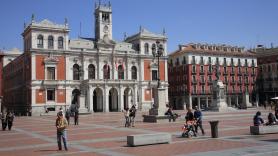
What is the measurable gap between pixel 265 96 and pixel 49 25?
59.1 m

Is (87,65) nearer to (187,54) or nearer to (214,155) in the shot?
(187,54)

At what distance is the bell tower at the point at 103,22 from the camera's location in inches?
3145

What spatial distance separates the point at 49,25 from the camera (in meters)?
70.8

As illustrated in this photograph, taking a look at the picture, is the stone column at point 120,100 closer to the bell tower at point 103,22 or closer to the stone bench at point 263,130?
the bell tower at point 103,22

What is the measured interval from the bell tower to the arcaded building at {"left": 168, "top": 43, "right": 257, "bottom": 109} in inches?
779

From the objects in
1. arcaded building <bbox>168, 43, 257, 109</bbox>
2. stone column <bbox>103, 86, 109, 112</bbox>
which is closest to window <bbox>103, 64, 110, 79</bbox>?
stone column <bbox>103, 86, 109, 112</bbox>

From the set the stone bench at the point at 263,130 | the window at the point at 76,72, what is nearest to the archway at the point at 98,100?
the window at the point at 76,72

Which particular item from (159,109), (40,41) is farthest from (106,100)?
(159,109)

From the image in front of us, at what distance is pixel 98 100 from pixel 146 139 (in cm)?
6005

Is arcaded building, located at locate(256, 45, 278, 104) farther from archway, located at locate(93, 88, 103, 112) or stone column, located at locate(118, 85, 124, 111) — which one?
archway, located at locate(93, 88, 103, 112)

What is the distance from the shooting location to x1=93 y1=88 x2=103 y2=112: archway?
246ft

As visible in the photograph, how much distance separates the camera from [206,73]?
298 feet

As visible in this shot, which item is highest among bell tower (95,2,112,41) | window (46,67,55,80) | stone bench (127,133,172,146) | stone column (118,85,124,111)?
bell tower (95,2,112,41)

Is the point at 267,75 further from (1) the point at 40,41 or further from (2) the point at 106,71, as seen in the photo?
(1) the point at 40,41
